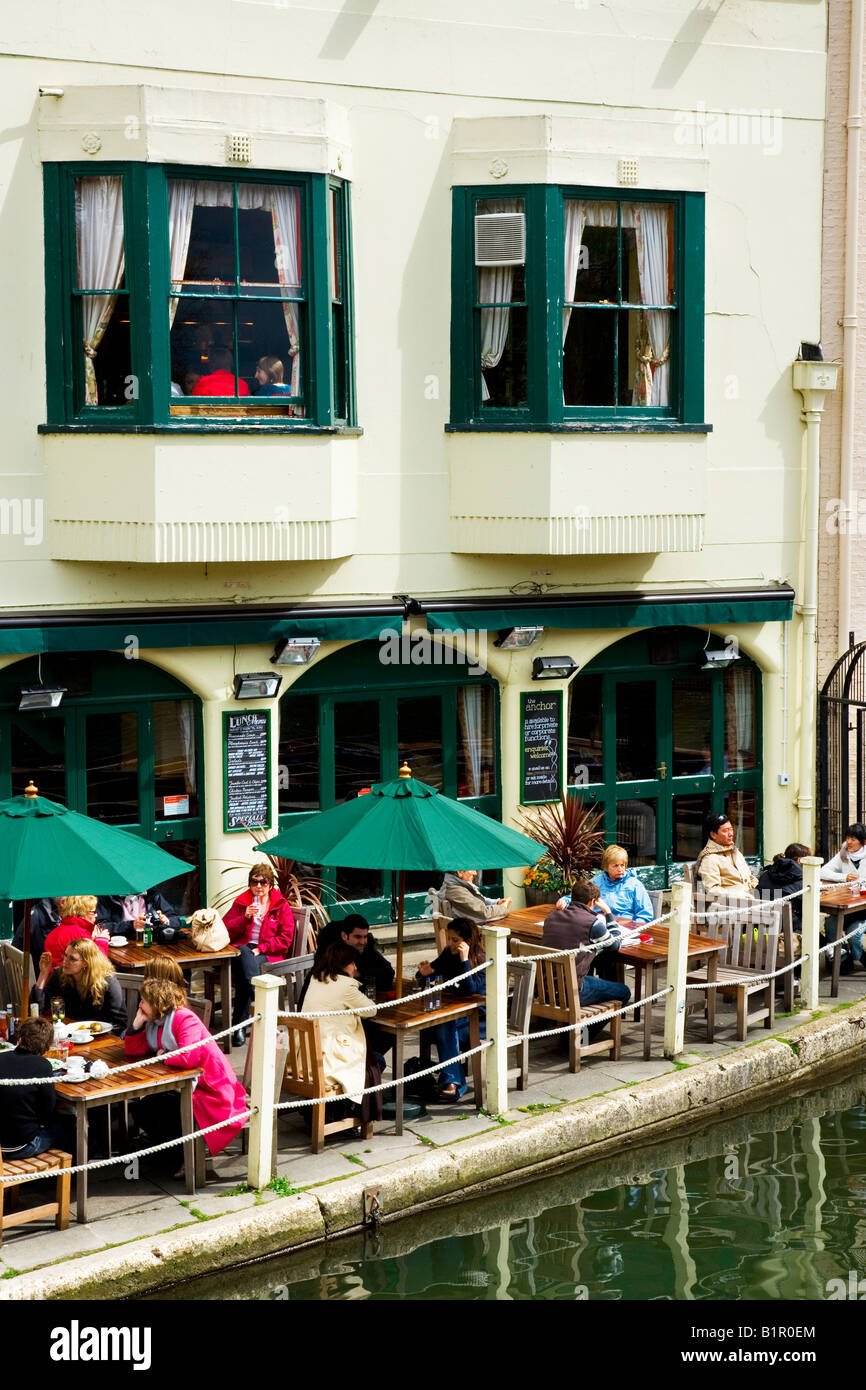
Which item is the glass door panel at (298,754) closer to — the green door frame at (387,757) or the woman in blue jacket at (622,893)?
the green door frame at (387,757)

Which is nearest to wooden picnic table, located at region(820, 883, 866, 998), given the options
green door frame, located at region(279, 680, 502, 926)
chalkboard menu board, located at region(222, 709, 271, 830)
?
green door frame, located at region(279, 680, 502, 926)

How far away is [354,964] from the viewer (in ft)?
37.3

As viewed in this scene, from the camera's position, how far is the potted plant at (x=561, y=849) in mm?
15742

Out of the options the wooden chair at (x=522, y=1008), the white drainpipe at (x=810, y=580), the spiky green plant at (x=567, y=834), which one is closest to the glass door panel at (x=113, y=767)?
the spiky green plant at (x=567, y=834)

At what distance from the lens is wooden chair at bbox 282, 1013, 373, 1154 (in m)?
10.8

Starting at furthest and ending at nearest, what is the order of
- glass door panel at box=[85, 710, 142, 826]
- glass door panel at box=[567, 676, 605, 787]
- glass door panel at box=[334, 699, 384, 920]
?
glass door panel at box=[567, 676, 605, 787] → glass door panel at box=[334, 699, 384, 920] → glass door panel at box=[85, 710, 142, 826]

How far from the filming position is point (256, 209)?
1412 centimetres

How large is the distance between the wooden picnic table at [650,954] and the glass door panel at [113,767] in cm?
334

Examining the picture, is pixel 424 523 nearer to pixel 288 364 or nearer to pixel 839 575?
pixel 288 364

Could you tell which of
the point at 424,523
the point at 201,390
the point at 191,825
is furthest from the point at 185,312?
the point at 191,825

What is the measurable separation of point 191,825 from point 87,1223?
214 inches

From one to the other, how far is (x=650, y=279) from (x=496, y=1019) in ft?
24.8

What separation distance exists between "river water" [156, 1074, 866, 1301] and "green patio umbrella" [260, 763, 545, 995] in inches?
76.5

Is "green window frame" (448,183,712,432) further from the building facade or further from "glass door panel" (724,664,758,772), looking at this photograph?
"glass door panel" (724,664,758,772)
